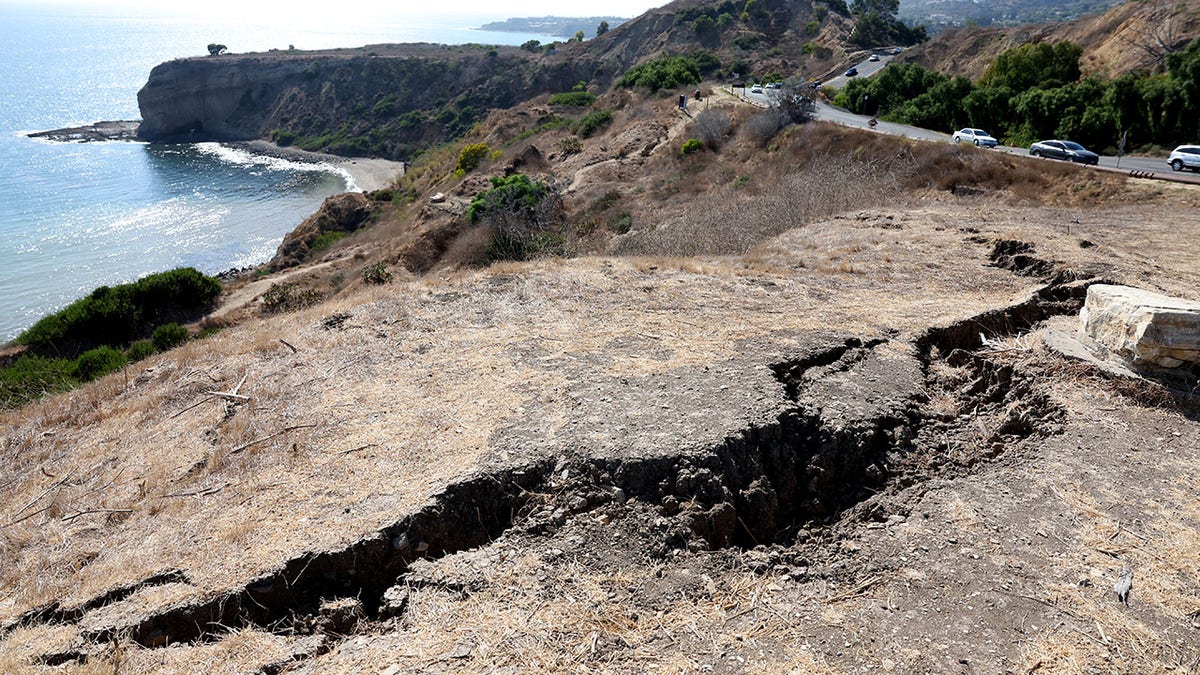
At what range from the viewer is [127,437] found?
8.24 m

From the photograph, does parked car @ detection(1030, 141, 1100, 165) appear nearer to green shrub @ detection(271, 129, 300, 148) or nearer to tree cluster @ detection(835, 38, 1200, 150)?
tree cluster @ detection(835, 38, 1200, 150)

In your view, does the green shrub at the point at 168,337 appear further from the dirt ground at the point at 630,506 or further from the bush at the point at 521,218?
the dirt ground at the point at 630,506

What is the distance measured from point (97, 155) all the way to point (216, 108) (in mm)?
18156

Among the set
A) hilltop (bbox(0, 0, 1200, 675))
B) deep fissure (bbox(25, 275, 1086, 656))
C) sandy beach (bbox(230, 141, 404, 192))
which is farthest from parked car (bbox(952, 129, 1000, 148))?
sandy beach (bbox(230, 141, 404, 192))

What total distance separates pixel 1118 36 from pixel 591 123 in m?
27.4

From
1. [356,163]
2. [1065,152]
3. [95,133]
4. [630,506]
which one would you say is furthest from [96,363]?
[95,133]

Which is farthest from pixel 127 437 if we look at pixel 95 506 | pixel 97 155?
pixel 97 155

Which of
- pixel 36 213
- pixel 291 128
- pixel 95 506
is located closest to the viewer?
pixel 95 506

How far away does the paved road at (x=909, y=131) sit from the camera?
20922 millimetres

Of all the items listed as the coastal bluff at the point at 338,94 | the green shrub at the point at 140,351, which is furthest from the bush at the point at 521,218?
the coastal bluff at the point at 338,94

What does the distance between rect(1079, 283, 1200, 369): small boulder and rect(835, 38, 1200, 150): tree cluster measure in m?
24.1

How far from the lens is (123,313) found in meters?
23.8

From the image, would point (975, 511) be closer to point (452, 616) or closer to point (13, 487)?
point (452, 616)

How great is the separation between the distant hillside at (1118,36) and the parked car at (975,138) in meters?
10.6
